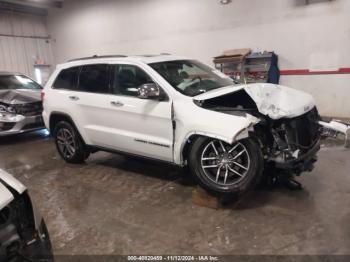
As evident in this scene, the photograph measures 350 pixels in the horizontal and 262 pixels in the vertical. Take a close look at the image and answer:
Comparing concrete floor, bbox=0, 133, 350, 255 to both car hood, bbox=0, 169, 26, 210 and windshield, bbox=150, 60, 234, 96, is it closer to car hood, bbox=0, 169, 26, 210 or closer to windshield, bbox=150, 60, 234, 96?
car hood, bbox=0, 169, 26, 210

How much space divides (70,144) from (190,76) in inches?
87.3

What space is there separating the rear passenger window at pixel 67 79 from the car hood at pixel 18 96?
2.23 metres

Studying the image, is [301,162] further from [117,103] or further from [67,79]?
[67,79]

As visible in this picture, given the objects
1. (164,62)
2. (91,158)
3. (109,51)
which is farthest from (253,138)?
(109,51)

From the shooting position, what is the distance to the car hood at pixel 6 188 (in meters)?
1.70

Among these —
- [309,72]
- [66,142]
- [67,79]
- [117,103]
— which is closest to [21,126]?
[66,142]

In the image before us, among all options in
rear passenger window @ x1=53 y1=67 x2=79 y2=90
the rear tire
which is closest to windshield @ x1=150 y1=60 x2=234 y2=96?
rear passenger window @ x1=53 y1=67 x2=79 y2=90

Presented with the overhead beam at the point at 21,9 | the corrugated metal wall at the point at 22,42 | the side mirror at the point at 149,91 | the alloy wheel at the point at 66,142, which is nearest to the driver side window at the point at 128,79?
the side mirror at the point at 149,91

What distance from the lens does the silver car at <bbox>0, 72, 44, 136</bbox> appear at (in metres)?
6.25

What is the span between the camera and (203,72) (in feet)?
13.7

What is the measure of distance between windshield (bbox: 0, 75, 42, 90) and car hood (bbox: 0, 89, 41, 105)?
1.18 feet

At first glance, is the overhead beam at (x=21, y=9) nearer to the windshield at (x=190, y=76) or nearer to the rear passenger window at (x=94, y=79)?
the rear passenger window at (x=94, y=79)

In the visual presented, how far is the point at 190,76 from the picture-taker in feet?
12.6

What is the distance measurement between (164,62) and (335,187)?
2.58 meters
